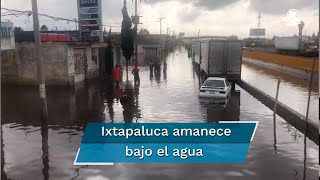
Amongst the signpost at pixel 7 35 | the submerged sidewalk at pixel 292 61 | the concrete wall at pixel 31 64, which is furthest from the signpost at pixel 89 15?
the signpost at pixel 7 35

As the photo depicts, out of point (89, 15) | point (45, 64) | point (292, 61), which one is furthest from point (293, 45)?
point (45, 64)

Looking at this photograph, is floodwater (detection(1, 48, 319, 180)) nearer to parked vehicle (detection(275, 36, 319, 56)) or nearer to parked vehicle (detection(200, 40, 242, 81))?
parked vehicle (detection(200, 40, 242, 81))

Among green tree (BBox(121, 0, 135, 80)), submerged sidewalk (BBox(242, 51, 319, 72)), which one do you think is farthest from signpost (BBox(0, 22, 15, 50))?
green tree (BBox(121, 0, 135, 80))

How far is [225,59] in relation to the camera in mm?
25359

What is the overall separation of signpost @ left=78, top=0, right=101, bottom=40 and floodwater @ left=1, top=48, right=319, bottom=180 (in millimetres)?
12707

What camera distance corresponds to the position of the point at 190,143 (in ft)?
36.9

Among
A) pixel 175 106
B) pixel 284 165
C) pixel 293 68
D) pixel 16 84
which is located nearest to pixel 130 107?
pixel 175 106

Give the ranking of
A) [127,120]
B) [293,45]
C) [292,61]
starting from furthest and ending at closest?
[293,45] → [292,61] → [127,120]

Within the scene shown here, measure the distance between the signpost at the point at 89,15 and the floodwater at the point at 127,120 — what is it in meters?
12.7

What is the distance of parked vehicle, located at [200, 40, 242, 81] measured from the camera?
82.1 ft

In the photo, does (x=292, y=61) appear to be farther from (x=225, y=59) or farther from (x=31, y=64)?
(x=31, y=64)

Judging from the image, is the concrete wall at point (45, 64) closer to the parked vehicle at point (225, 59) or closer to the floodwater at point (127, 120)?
the floodwater at point (127, 120)

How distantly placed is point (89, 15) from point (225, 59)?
16.9m

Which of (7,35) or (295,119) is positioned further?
(295,119)
